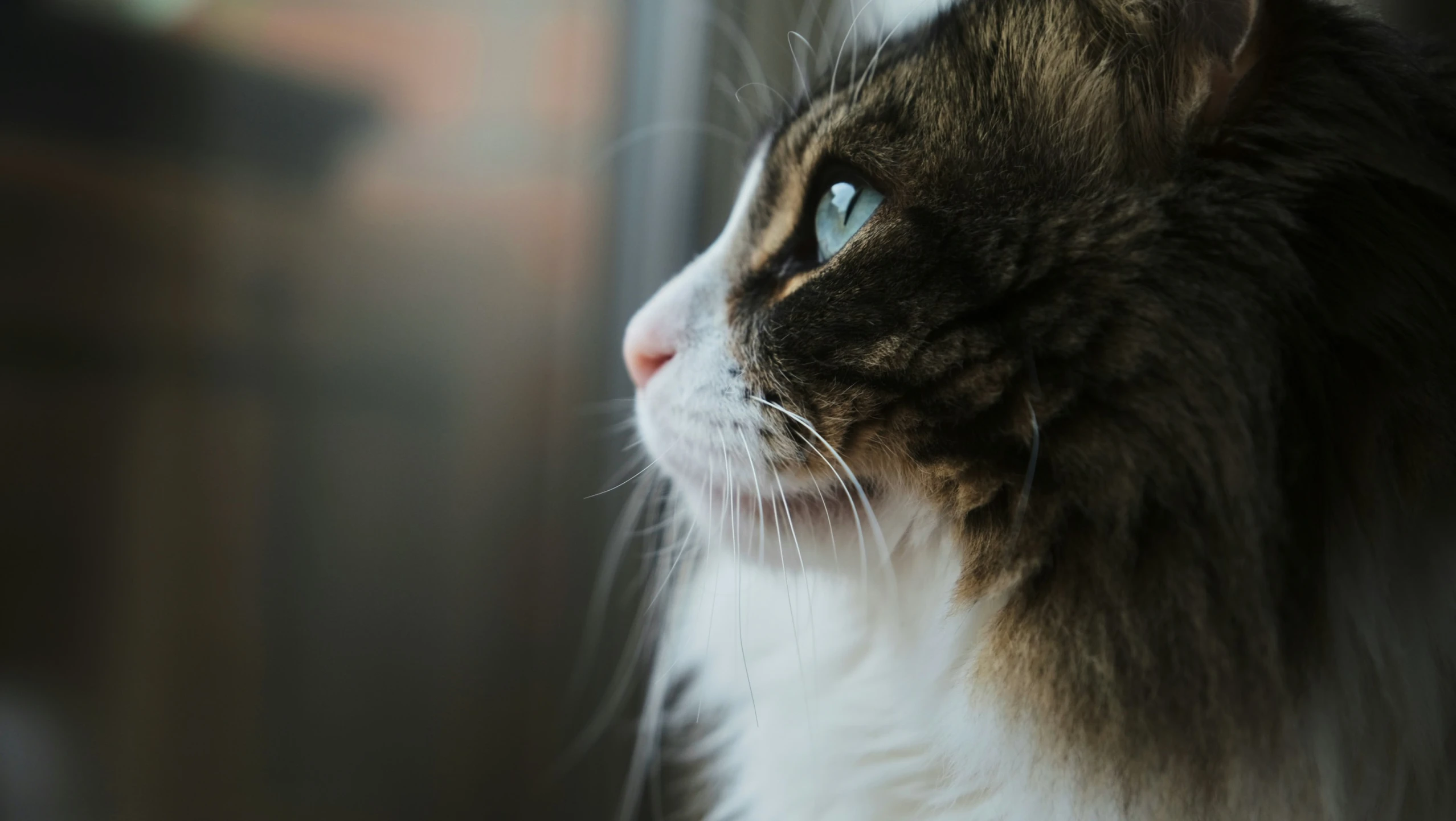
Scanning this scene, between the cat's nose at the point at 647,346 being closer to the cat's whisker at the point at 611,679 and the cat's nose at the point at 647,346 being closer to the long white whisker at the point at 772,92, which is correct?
the long white whisker at the point at 772,92

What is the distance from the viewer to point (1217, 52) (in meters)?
0.52

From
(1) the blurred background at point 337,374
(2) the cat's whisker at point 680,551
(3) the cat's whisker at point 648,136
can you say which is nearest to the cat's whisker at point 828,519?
(2) the cat's whisker at point 680,551

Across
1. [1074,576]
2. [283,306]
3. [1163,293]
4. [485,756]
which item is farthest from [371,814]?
[1163,293]

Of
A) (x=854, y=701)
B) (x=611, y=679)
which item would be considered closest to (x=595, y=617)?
(x=611, y=679)

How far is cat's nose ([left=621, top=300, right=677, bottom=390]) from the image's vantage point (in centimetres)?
67

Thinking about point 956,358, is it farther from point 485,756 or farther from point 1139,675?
point 485,756

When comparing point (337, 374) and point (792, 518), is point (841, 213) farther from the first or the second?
point (337, 374)

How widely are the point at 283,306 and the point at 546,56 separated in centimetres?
41

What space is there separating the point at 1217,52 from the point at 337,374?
2.53 ft

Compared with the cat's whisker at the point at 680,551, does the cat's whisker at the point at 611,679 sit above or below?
below

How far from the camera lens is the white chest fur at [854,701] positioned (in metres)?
0.56

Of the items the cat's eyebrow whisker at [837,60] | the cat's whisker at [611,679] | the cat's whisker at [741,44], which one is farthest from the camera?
the cat's whisker at [611,679]

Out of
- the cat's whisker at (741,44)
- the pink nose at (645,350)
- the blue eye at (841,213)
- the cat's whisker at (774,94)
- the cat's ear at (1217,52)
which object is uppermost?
the cat's whisker at (741,44)

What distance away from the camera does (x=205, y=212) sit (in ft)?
2.53
